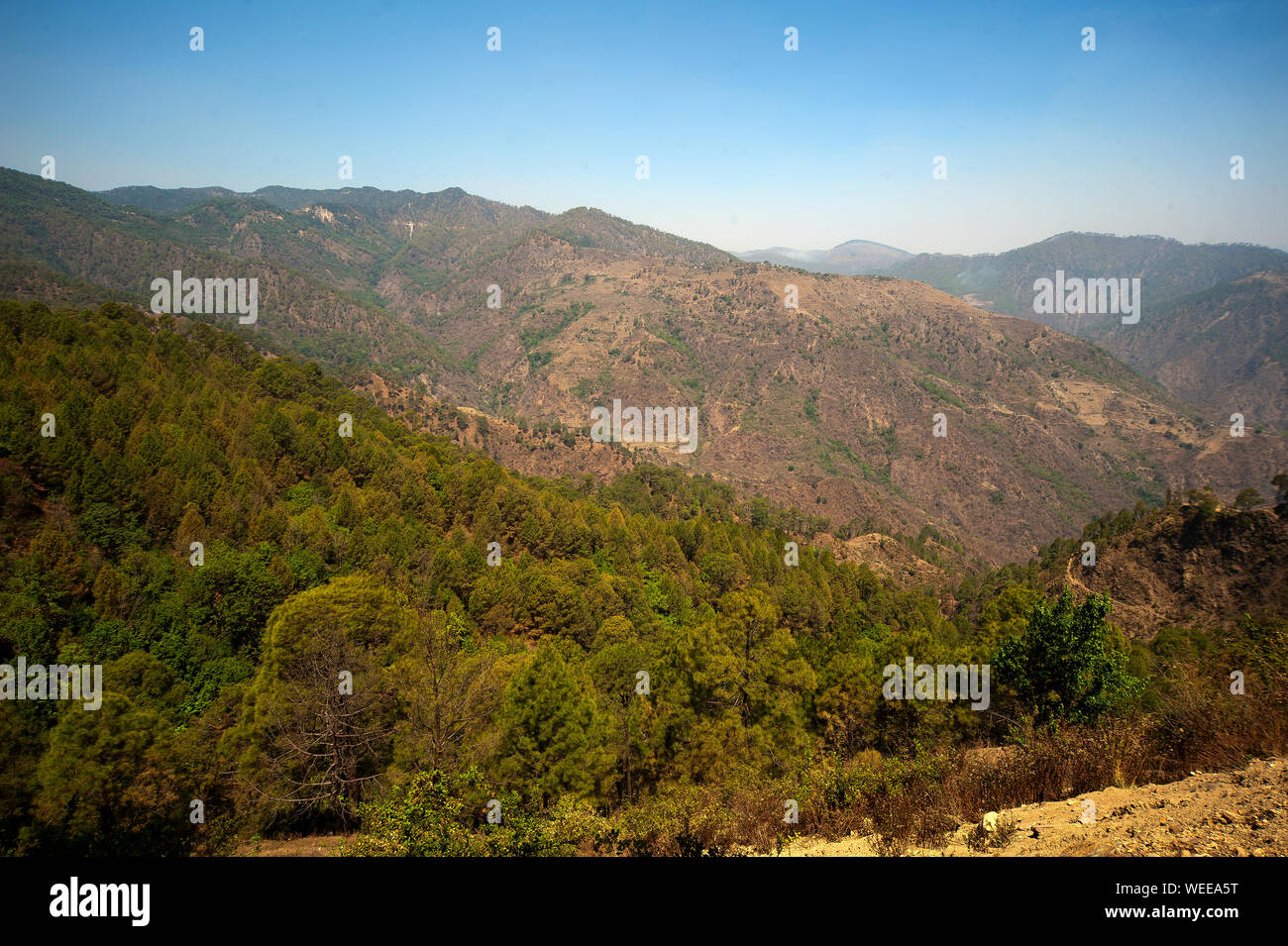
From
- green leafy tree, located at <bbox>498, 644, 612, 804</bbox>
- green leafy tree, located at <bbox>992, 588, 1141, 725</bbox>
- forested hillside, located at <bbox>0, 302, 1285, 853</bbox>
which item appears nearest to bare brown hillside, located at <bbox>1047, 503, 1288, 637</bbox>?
forested hillside, located at <bbox>0, 302, 1285, 853</bbox>

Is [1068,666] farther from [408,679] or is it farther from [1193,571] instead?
[1193,571]

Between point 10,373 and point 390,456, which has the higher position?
point 10,373

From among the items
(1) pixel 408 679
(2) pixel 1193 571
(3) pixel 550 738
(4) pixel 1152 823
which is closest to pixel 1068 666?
(4) pixel 1152 823

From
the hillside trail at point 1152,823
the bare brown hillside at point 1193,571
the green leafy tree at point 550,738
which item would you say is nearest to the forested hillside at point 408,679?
the green leafy tree at point 550,738

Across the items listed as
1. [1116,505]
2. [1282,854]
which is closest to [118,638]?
[1282,854]

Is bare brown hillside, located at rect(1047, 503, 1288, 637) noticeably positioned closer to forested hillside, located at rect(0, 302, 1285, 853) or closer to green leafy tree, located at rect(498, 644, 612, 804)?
forested hillside, located at rect(0, 302, 1285, 853)
